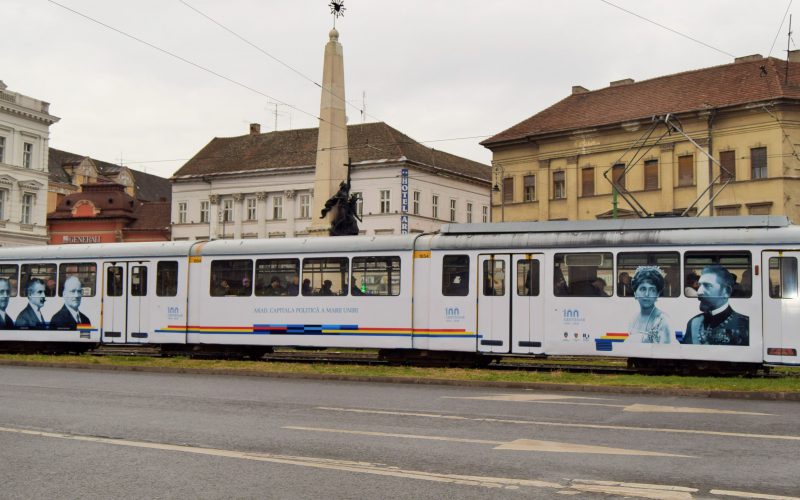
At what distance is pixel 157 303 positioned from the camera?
2278 centimetres

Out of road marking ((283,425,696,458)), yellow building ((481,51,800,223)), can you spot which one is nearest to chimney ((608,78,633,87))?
yellow building ((481,51,800,223))

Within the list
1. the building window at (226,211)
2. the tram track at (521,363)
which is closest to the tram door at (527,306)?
the tram track at (521,363)

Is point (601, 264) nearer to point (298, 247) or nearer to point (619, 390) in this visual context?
point (619, 390)

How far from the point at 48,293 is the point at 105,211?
169 feet

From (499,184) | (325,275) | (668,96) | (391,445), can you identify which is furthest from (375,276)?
(499,184)

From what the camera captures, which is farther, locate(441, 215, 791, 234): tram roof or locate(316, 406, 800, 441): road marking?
locate(441, 215, 791, 234): tram roof

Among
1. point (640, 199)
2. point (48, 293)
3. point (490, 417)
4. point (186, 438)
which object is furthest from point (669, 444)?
point (640, 199)

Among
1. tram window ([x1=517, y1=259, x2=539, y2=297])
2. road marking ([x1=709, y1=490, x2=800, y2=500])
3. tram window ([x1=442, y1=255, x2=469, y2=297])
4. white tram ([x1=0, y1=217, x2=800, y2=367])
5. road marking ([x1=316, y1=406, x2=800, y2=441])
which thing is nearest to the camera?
road marking ([x1=709, y1=490, x2=800, y2=500])

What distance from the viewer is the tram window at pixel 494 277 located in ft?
62.8

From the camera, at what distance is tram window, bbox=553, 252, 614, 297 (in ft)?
60.1

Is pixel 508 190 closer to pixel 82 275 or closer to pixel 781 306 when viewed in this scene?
pixel 82 275

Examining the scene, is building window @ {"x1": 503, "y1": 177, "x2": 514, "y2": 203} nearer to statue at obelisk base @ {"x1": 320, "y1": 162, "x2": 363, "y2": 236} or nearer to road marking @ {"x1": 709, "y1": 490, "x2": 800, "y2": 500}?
statue at obelisk base @ {"x1": 320, "y1": 162, "x2": 363, "y2": 236}

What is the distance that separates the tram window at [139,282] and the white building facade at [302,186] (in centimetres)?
3564

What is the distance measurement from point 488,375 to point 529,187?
3348 cm
